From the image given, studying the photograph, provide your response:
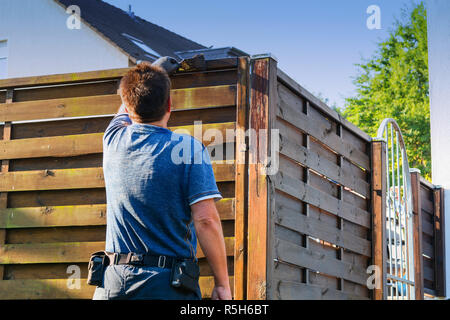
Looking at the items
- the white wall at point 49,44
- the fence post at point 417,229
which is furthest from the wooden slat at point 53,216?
the white wall at point 49,44

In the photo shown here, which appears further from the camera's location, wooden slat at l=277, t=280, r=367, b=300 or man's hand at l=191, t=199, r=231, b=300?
wooden slat at l=277, t=280, r=367, b=300

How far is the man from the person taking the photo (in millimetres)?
2443

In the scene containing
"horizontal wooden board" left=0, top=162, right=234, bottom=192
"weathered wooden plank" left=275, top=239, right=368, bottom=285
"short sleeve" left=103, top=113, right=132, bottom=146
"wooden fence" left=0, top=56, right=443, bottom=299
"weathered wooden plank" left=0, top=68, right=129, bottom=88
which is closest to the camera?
"short sleeve" left=103, top=113, right=132, bottom=146

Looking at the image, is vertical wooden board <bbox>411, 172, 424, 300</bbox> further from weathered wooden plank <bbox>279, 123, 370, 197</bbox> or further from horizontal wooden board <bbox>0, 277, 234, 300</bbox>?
horizontal wooden board <bbox>0, 277, 234, 300</bbox>

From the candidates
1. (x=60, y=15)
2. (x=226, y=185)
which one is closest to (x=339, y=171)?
(x=226, y=185)

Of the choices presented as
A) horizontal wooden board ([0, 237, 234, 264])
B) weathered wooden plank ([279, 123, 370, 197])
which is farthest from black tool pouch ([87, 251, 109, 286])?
weathered wooden plank ([279, 123, 370, 197])

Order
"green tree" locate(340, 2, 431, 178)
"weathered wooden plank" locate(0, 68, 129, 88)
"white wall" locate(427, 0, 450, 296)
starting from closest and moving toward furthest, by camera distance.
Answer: "weathered wooden plank" locate(0, 68, 129, 88), "white wall" locate(427, 0, 450, 296), "green tree" locate(340, 2, 431, 178)

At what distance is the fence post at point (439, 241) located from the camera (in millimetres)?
8070

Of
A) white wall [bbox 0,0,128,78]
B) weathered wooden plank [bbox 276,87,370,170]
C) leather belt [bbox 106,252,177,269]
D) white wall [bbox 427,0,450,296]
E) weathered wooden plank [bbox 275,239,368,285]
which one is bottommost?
leather belt [bbox 106,252,177,269]

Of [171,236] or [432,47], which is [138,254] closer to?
[171,236]

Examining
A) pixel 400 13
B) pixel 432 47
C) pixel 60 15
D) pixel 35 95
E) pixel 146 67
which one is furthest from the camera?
pixel 400 13

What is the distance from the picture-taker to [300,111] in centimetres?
426

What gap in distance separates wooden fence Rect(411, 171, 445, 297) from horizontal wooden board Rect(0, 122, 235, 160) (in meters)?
4.51

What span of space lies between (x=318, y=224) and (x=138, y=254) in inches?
83.8
